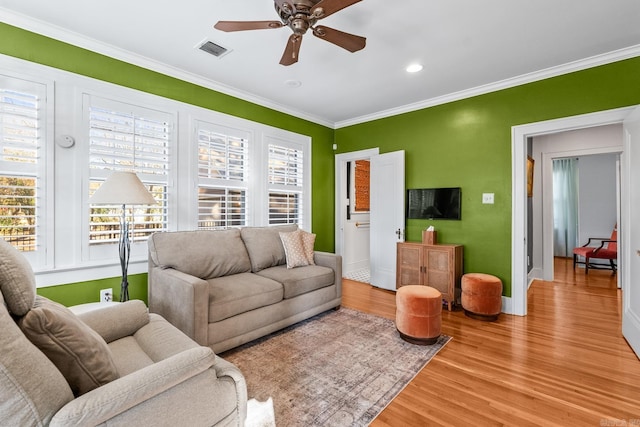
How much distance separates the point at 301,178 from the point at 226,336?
2.83 meters

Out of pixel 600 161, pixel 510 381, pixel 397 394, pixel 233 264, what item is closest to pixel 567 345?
pixel 510 381

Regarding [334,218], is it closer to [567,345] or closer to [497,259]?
[497,259]

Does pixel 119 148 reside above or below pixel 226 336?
above

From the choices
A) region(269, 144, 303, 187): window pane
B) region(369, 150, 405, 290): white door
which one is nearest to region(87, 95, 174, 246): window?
region(269, 144, 303, 187): window pane

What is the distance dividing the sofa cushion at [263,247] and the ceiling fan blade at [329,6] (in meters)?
2.34

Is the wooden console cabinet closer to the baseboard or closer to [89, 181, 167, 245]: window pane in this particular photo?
the baseboard

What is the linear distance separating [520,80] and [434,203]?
5.67 feet

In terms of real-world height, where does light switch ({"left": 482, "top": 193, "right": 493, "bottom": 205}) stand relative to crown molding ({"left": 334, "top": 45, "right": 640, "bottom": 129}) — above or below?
below

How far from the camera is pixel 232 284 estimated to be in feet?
8.75

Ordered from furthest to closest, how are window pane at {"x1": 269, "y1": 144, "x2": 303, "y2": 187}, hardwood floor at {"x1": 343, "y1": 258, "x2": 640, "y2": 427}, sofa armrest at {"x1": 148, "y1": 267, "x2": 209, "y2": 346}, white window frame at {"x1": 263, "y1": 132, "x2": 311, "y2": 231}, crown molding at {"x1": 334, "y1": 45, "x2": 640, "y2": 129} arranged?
window pane at {"x1": 269, "y1": 144, "x2": 303, "y2": 187}
white window frame at {"x1": 263, "y1": 132, "x2": 311, "y2": 231}
crown molding at {"x1": 334, "y1": 45, "x2": 640, "y2": 129}
sofa armrest at {"x1": 148, "y1": 267, "x2": 209, "y2": 346}
hardwood floor at {"x1": 343, "y1": 258, "x2": 640, "y2": 427}

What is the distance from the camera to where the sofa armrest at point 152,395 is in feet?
2.86

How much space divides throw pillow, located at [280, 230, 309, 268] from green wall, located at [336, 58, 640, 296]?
68.6 inches

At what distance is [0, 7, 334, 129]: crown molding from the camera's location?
2336 millimetres

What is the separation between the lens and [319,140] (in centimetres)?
498
